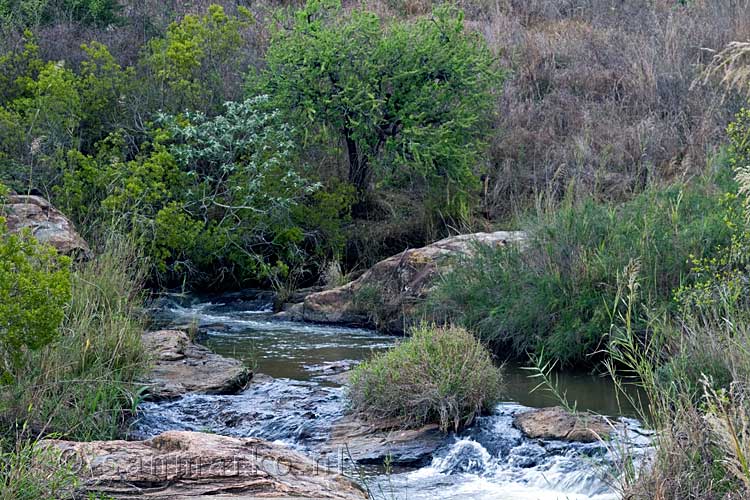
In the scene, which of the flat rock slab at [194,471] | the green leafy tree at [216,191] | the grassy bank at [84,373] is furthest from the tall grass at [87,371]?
the green leafy tree at [216,191]

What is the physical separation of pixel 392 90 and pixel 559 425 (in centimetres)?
860

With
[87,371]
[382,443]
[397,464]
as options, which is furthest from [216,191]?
[397,464]

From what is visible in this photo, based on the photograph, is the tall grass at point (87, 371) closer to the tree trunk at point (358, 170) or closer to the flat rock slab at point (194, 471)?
the flat rock slab at point (194, 471)

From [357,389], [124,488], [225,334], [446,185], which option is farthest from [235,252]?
[124,488]

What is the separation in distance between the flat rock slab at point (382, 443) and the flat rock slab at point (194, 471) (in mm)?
1450

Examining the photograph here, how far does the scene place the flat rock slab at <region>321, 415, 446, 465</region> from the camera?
730cm

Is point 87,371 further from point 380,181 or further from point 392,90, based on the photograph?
point 392,90

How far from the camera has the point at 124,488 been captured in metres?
5.21

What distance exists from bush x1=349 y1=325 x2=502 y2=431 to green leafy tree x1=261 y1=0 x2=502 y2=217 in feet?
21.7

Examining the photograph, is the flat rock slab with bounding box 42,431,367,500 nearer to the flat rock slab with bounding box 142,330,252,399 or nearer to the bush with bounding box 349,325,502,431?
the bush with bounding box 349,325,502,431

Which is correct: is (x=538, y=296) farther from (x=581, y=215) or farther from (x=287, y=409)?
(x=287, y=409)

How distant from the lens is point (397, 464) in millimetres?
7223

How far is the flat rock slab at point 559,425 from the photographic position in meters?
7.41

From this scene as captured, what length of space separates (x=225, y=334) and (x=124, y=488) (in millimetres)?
6743
